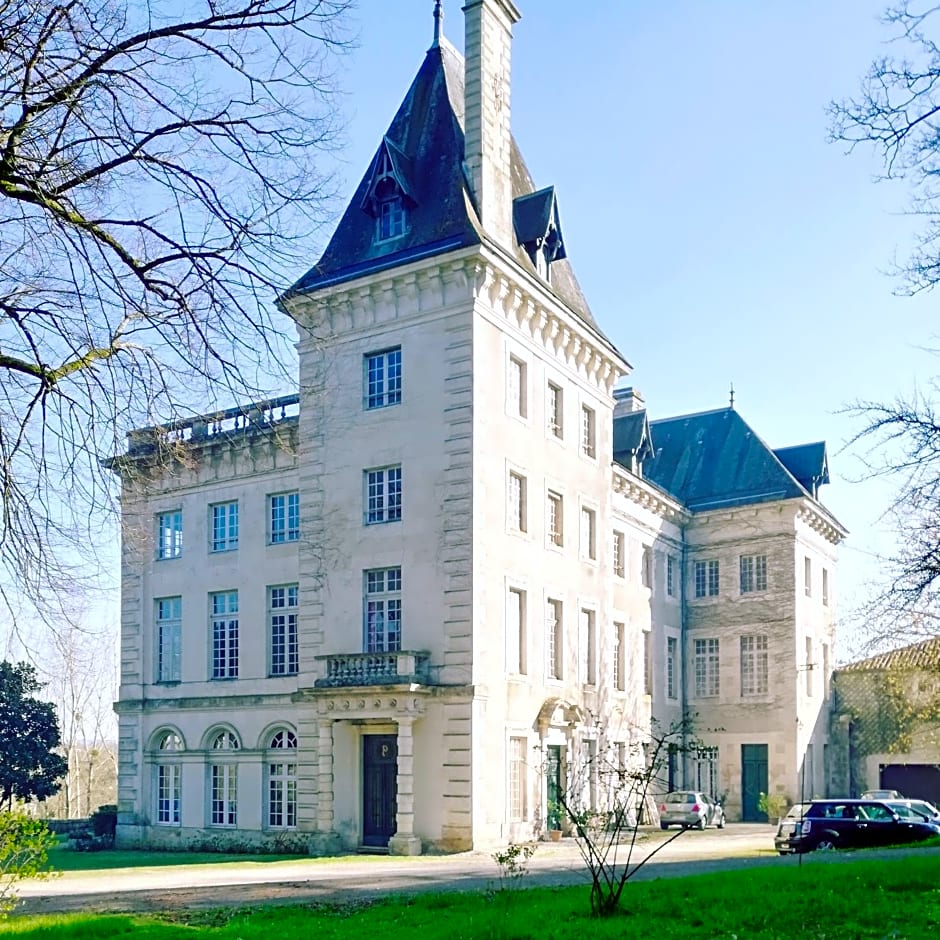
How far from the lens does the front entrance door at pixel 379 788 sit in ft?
99.6

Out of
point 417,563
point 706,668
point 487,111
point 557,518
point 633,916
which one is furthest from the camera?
point 706,668

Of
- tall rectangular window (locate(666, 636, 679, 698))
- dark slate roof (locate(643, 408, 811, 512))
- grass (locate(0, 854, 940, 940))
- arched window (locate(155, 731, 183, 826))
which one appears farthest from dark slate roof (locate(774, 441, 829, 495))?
grass (locate(0, 854, 940, 940))

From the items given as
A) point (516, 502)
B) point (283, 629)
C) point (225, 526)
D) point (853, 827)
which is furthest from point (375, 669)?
point (853, 827)

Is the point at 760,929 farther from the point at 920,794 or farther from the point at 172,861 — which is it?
the point at 920,794

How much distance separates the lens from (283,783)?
3462 centimetres

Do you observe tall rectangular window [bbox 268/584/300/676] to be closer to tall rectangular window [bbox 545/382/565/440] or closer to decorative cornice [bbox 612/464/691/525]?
tall rectangular window [bbox 545/382/565/440]

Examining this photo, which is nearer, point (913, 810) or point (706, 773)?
point (913, 810)

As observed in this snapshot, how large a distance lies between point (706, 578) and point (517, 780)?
1838cm

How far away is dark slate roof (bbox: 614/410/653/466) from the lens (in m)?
44.2

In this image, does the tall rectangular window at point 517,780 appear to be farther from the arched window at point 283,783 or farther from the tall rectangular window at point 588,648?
the arched window at point 283,783

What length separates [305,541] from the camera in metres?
33.1

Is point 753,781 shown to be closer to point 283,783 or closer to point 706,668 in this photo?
point 706,668

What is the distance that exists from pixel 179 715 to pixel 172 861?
684cm

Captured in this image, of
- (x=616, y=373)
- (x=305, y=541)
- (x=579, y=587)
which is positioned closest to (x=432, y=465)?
(x=305, y=541)
